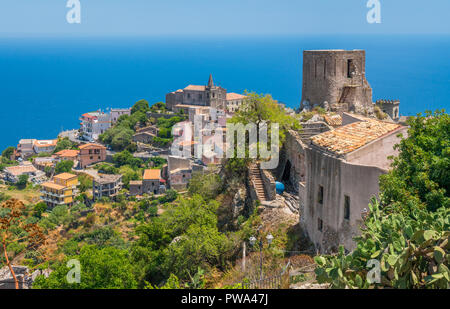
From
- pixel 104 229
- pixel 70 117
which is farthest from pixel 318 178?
pixel 70 117

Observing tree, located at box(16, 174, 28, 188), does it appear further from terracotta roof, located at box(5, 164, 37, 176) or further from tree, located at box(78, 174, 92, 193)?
tree, located at box(78, 174, 92, 193)

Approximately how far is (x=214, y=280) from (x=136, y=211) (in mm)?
36468

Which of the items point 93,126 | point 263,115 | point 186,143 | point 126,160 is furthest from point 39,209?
point 263,115

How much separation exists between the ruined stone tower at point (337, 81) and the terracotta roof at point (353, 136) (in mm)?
13202

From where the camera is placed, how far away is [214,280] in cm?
1555

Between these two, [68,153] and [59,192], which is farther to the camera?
[68,153]

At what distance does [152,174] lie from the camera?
58.3m

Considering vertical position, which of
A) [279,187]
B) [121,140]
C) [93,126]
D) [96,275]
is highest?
[279,187]

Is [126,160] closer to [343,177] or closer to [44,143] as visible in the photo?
[44,143]

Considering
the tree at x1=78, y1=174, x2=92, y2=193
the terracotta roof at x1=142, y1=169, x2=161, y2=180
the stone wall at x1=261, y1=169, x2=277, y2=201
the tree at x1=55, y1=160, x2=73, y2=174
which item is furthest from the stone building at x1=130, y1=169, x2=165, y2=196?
the stone wall at x1=261, y1=169, x2=277, y2=201

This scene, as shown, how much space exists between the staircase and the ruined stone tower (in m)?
8.76

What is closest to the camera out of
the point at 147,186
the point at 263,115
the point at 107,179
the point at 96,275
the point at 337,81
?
the point at 96,275

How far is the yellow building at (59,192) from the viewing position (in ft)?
178

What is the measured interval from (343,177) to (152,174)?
156 ft
